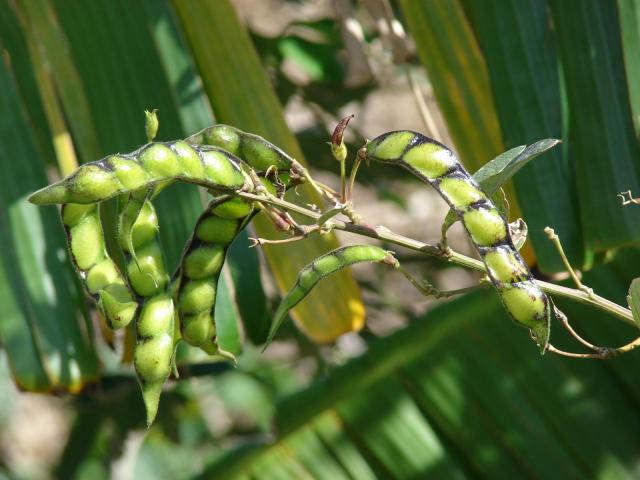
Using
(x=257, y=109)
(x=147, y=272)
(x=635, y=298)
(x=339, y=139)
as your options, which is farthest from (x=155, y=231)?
(x=257, y=109)

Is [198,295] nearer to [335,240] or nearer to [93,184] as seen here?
[93,184]

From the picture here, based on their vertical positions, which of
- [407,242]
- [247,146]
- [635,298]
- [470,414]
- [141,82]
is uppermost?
[141,82]

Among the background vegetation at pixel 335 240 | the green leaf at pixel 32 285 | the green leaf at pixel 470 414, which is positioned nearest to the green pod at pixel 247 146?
the background vegetation at pixel 335 240

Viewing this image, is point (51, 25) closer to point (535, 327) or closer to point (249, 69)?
point (249, 69)

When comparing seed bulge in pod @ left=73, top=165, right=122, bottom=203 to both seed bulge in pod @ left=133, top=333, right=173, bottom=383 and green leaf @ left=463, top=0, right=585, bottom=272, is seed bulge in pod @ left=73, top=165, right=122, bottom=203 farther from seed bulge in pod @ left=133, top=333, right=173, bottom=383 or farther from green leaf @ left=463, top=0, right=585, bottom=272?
green leaf @ left=463, top=0, right=585, bottom=272

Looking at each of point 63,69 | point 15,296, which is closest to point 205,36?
point 63,69

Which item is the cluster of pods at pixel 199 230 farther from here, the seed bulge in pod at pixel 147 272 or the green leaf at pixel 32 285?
the green leaf at pixel 32 285

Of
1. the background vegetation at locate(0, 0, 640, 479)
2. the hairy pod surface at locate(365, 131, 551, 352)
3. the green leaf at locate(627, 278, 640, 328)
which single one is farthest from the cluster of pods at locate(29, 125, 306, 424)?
the background vegetation at locate(0, 0, 640, 479)
